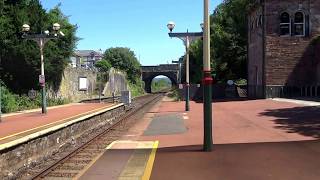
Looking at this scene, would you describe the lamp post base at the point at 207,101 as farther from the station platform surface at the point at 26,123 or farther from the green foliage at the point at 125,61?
the green foliage at the point at 125,61

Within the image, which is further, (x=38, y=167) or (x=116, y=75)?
(x=116, y=75)

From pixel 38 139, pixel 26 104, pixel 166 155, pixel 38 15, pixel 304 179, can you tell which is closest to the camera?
pixel 304 179

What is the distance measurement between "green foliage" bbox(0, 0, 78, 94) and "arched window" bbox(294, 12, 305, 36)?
19546 millimetres

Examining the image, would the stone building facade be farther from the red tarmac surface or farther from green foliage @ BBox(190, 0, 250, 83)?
the red tarmac surface

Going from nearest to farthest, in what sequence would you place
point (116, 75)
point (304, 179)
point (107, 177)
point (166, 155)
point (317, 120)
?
point (304, 179), point (107, 177), point (166, 155), point (317, 120), point (116, 75)

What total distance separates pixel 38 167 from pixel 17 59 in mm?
28761

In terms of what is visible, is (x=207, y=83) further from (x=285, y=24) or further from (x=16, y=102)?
(x=285, y=24)

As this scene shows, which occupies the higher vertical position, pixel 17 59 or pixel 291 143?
pixel 17 59

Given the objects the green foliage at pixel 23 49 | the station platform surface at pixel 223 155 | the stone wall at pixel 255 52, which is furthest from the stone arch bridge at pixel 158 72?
the station platform surface at pixel 223 155

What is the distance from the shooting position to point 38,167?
15609 mm

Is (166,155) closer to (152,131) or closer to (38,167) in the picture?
(38,167)

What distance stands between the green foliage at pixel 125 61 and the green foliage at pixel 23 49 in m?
A: 90.7

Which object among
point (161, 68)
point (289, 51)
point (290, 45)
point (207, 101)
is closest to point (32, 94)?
point (289, 51)

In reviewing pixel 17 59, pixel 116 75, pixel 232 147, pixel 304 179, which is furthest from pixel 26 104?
pixel 116 75
